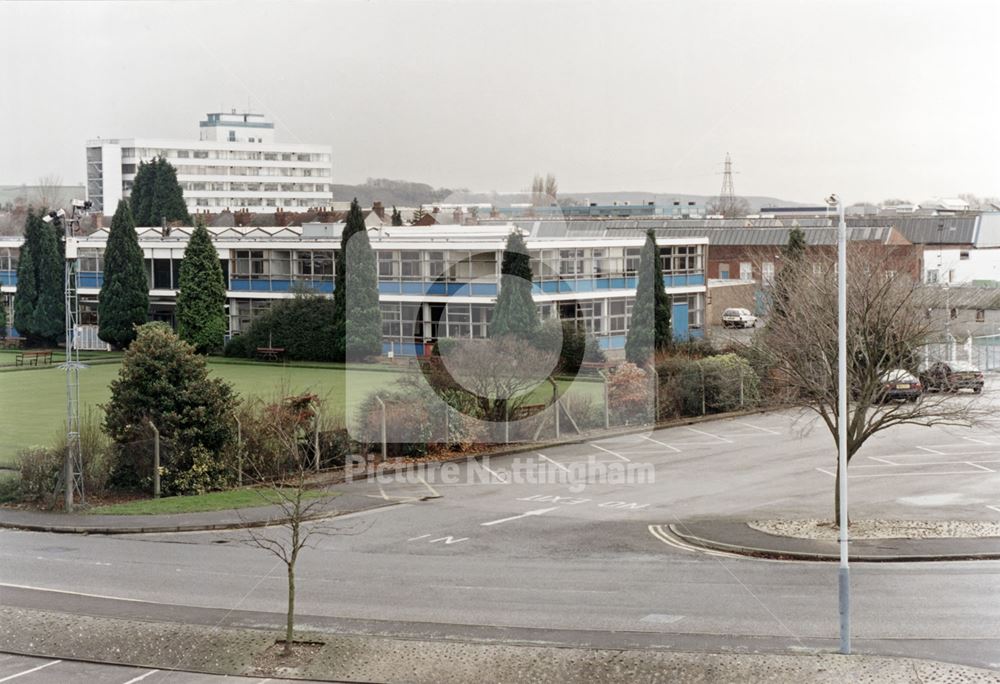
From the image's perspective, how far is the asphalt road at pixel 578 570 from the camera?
16016mm

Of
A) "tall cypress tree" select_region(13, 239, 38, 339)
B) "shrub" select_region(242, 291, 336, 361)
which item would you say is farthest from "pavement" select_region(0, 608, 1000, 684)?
"tall cypress tree" select_region(13, 239, 38, 339)

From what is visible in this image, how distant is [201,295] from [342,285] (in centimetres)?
→ 854

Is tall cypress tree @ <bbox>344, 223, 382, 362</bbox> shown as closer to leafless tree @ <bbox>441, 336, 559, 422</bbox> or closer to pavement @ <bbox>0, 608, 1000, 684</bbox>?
leafless tree @ <bbox>441, 336, 559, 422</bbox>

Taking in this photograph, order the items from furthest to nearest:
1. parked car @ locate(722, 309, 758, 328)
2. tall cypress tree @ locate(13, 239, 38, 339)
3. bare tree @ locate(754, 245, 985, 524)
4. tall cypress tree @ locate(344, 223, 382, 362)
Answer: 1. tall cypress tree @ locate(13, 239, 38, 339)
2. parked car @ locate(722, 309, 758, 328)
3. tall cypress tree @ locate(344, 223, 382, 362)
4. bare tree @ locate(754, 245, 985, 524)

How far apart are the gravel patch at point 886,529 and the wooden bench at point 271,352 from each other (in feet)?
105

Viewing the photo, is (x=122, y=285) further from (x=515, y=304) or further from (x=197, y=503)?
(x=197, y=503)

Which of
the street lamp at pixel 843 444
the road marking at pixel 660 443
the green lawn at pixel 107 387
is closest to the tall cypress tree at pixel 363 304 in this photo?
the green lawn at pixel 107 387

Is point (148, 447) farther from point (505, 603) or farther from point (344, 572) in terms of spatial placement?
point (505, 603)

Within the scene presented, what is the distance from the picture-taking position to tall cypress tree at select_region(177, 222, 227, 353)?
178 feet

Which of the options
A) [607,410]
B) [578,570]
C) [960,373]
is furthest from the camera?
[960,373]

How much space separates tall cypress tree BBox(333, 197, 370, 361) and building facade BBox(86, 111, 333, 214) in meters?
50.2

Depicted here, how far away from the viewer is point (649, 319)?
1702 inches

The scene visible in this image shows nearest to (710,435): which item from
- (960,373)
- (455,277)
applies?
(960,373)

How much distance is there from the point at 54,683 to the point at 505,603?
6.24 metres
